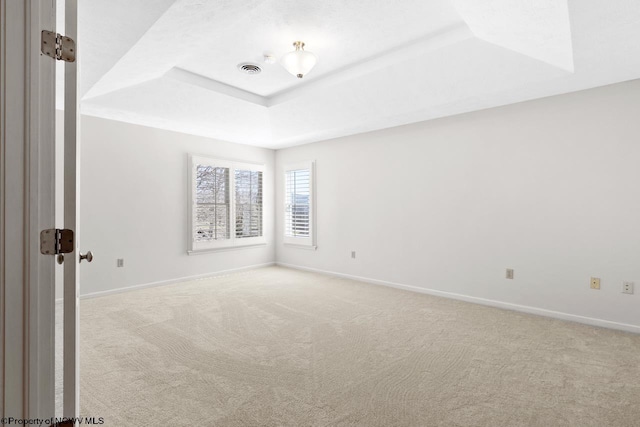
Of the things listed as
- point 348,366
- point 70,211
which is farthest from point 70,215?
point 348,366

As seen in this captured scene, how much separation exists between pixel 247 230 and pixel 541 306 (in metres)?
4.47

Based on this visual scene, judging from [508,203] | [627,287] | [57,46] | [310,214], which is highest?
[57,46]

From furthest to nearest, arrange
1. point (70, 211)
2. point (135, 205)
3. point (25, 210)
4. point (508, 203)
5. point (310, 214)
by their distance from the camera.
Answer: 1. point (310, 214)
2. point (135, 205)
3. point (508, 203)
4. point (70, 211)
5. point (25, 210)

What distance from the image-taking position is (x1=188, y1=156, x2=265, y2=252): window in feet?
17.2

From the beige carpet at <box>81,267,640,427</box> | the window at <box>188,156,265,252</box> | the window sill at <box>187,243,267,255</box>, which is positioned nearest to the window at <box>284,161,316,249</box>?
the window at <box>188,156,265,252</box>

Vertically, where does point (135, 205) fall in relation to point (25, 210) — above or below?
above

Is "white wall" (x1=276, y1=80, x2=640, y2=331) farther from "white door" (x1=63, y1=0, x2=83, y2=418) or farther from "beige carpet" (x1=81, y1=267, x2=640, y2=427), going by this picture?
"white door" (x1=63, y1=0, x2=83, y2=418)

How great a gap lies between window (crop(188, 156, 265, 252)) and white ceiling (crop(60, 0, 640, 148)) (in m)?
0.89

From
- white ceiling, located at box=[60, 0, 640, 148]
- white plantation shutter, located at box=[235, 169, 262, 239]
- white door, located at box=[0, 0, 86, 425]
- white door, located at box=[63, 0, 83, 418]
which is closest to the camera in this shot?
white door, located at box=[0, 0, 86, 425]

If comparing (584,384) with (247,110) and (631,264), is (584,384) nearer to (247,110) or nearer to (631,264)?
(631,264)

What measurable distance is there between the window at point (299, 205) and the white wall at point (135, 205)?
1291 millimetres

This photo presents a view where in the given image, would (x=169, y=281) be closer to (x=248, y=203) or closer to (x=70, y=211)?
(x=248, y=203)

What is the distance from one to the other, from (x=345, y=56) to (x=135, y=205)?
3441 mm

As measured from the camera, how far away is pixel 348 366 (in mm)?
2410
